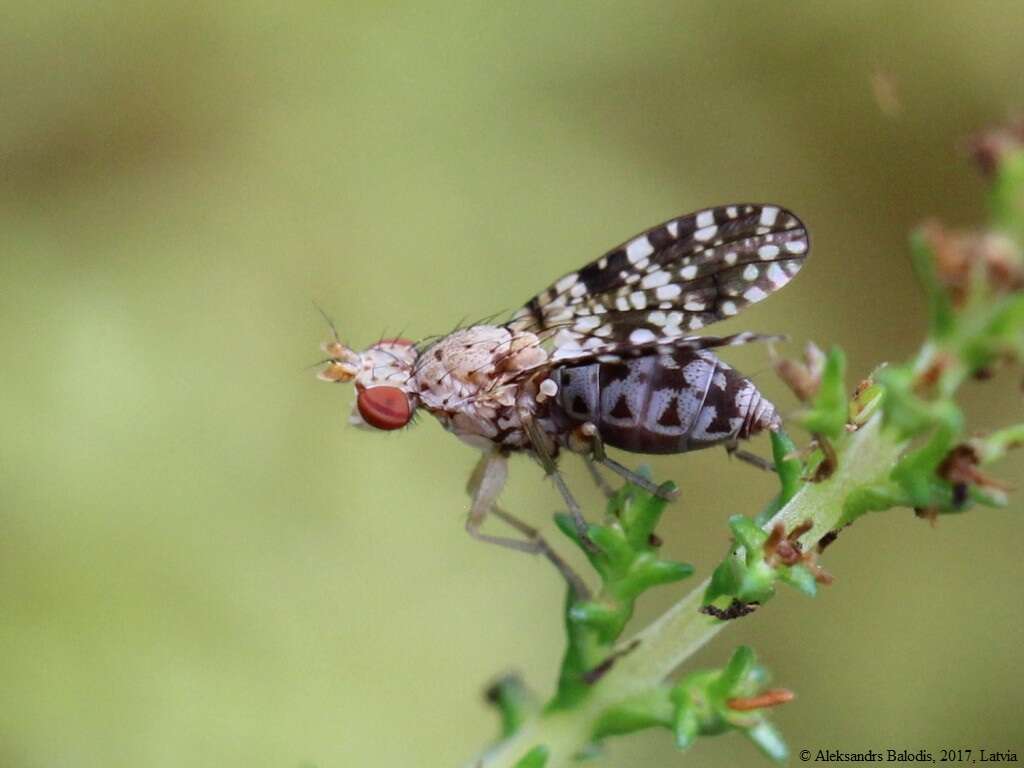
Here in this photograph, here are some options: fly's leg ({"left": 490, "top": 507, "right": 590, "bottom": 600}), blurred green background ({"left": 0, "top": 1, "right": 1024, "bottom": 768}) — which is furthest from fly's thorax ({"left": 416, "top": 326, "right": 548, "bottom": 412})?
blurred green background ({"left": 0, "top": 1, "right": 1024, "bottom": 768})

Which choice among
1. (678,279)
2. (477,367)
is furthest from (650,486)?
(477,367)

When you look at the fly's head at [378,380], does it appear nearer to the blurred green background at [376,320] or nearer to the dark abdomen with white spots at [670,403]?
the dark abdomen with white spots at [670,403]

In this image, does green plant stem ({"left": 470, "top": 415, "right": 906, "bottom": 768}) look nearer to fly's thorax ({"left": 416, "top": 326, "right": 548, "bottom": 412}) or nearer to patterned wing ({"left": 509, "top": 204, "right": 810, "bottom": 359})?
patterned wing ({"left": 509, "top": 204, "right": 810, "bottom": 359})

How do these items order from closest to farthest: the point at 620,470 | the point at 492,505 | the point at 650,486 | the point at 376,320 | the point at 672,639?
the point at 672,639, the point at 650,486, the point at 620,470, the point at 492,505, the point at 376,320

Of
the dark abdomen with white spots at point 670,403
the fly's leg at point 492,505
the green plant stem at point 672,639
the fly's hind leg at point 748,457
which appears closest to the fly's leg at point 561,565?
the fly's leg at point 492,505

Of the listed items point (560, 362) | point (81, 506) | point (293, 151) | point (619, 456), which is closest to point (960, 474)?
point (560, 362)

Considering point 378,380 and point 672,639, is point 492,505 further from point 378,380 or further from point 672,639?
→ point 672,639

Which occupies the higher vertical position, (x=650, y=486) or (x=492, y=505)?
(x=492, y=505)
